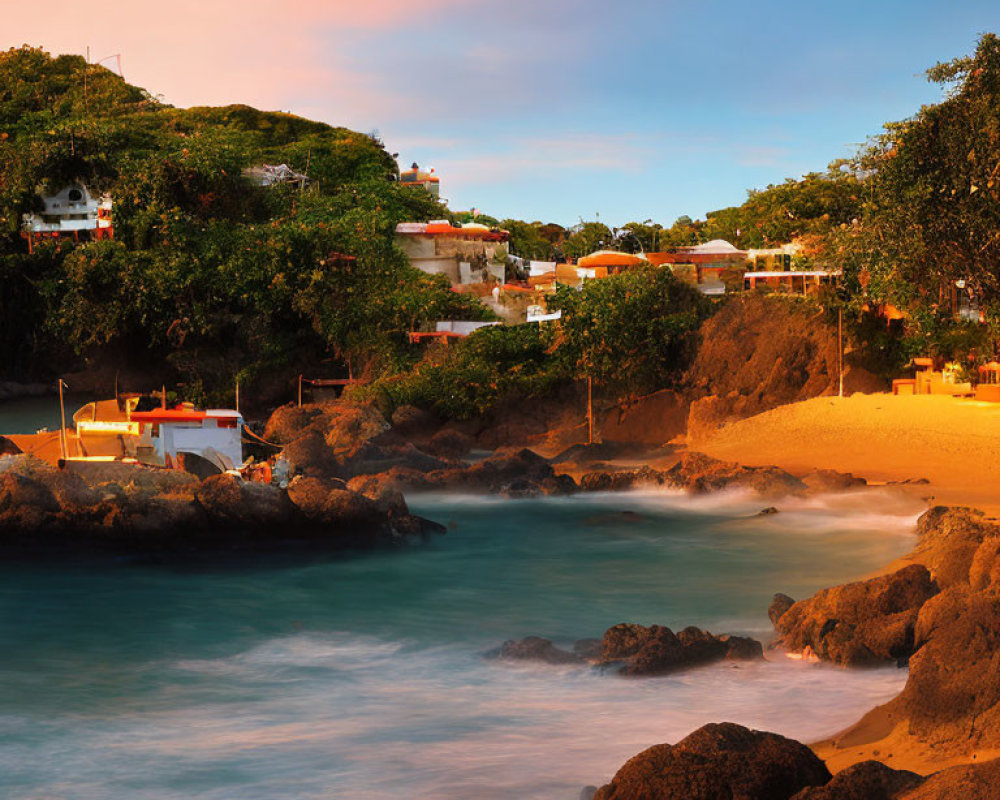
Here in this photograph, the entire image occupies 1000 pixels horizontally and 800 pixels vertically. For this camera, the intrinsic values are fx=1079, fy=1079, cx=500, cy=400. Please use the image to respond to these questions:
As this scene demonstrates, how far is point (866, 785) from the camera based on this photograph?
5625mm

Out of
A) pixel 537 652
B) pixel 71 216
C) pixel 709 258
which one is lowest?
pixel 537 652

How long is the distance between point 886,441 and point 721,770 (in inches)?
710

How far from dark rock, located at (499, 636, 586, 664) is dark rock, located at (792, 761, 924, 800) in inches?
185

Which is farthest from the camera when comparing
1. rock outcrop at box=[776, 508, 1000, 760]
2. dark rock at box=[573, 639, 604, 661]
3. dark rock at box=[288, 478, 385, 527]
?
dark rock at box=[288, 478, 385, 527]

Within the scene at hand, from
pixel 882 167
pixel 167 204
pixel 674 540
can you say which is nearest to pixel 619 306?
pixel 882 167

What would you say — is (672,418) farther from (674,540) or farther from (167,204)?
(167,204)

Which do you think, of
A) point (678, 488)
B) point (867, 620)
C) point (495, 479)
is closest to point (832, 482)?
point (678, 488)

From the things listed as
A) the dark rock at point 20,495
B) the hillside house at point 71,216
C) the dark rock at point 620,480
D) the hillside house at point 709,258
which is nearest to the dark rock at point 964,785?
the dark rock at point 20,495

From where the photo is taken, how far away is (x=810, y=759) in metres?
6.11

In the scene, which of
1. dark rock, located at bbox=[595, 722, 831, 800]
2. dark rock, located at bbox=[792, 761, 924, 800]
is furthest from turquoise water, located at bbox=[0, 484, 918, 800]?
dark rock, located at bbox=[792, 761, 924, 800]

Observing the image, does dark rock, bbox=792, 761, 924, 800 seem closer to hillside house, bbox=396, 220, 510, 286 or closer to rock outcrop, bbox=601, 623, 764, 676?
rock outcrop, bbox=601, 623, 764, 676

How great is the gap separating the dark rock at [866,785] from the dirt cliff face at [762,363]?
2090 cm

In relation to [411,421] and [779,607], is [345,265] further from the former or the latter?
[779,607]

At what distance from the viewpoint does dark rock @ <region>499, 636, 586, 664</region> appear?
10.3 m
